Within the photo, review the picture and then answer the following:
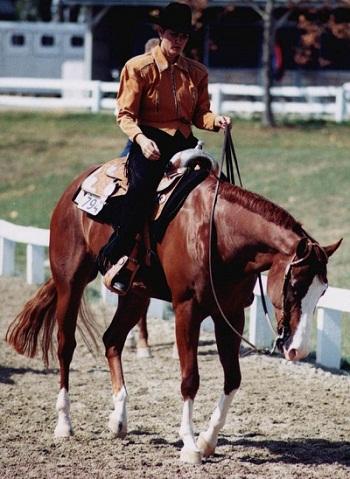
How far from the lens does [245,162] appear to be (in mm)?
22047

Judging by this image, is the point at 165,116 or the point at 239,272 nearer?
the point at 239,272

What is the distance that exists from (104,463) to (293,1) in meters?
23.2

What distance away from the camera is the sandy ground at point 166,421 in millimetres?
6816

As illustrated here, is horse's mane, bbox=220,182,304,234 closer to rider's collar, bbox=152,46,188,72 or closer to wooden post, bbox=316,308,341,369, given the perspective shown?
rider's collar, bbox=152,46,188,72

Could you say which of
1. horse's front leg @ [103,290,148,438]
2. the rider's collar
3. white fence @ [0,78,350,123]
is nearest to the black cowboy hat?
the rider's collar

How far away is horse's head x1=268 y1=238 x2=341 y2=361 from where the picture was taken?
6.45 m

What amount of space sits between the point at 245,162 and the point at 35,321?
45.5ft

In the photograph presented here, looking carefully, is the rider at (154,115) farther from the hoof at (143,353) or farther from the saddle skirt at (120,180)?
the hoof at (143,353)

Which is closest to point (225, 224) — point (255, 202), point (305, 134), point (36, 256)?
point (255, 202)

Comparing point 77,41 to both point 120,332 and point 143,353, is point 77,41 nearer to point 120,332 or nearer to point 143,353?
point 143,353

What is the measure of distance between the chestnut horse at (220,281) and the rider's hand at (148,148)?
0.35 meters

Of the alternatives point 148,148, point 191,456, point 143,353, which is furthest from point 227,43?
point 191,456

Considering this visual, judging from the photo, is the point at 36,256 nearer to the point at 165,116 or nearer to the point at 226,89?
→ the point at 165,116

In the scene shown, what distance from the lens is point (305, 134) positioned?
25.6 metres
